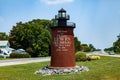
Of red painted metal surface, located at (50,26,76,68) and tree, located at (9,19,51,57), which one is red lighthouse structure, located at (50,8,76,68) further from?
tree, located at (9,19,51,57)

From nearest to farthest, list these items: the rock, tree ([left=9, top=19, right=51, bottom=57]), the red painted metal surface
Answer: the rock < the red painted metal surface < tree ([left=9, top=19, right=51, bottom=57])

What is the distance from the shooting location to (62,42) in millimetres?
34875

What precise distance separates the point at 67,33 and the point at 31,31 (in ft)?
215

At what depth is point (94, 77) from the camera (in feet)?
89.9

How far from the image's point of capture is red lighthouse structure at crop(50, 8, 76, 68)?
35062mm

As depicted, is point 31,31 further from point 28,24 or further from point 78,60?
point 78,60

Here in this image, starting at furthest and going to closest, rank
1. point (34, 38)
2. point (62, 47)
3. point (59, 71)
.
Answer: point (34, 38) < point (62, 47) < point (59, 71)

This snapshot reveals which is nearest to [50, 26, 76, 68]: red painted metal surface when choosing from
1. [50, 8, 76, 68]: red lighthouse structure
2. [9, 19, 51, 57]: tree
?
[50, 8, 76, 68]: red lighthouse structure

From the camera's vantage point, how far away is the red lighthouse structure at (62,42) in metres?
35.1

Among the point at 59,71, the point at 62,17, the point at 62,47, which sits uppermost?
the point at 62,17

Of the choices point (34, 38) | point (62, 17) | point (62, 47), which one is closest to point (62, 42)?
point (62, 47)

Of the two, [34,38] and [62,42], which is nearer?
[62,42]

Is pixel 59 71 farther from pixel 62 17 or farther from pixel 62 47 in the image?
pixel 62 17

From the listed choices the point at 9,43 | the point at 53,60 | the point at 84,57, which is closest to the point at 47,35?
the point at 9,43
